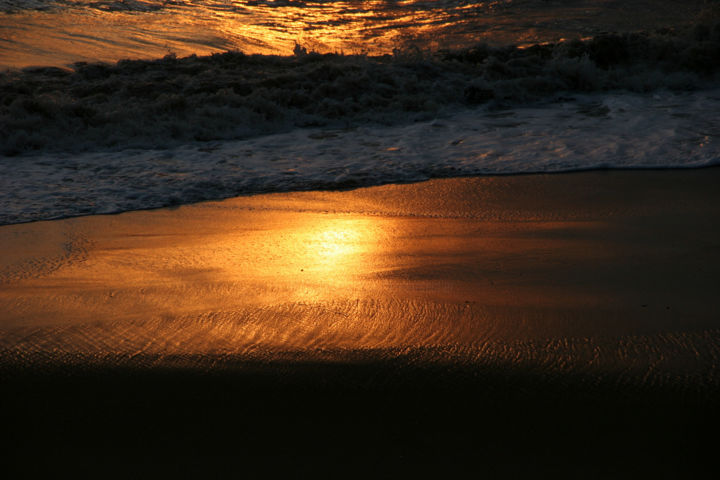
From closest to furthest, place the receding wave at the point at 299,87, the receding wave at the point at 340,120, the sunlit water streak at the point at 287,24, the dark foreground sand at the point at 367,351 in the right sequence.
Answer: the dark foreground sand at the point at 367,351, the receding wave at the point at 340,120, the receding wave at the point at 299,87, the sunlit water streak at the point at 287,24

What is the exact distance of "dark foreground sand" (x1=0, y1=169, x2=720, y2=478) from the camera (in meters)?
2.32

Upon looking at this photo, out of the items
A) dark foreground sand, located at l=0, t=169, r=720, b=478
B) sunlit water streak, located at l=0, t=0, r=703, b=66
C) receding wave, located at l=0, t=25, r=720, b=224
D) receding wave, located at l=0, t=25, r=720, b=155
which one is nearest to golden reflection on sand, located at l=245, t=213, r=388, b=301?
dark foreground sand, located at l=0, t=169, r=720, b=478

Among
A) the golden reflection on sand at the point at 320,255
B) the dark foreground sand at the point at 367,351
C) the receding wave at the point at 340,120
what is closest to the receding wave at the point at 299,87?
A: the receding wave at the point at 340,120

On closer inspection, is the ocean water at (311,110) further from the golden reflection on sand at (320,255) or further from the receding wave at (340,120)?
the golden reflection on sand at (320,255)

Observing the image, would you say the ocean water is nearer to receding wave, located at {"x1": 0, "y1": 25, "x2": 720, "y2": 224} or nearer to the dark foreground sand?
receding wave, located at {"x1": 0, "y1": 25, "x2": 720, "y2": 224}

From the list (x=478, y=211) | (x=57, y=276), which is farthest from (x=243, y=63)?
(x=57, y=276)

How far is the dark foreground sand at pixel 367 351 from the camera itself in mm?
2318

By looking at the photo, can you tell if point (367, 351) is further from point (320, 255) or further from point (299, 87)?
point (299, 87)

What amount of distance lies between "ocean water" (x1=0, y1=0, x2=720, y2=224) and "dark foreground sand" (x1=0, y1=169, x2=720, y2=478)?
1931 millimetres

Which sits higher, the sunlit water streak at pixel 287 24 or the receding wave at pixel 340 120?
the sunlit water streak at pixel 287 24

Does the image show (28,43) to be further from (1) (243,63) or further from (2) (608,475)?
(2) (608,475)

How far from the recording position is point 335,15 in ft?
77.7

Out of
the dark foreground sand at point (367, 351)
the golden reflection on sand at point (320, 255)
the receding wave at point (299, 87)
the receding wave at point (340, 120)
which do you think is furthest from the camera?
the receding wave at point (299, 87)

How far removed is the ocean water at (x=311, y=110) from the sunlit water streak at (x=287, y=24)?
14cm
